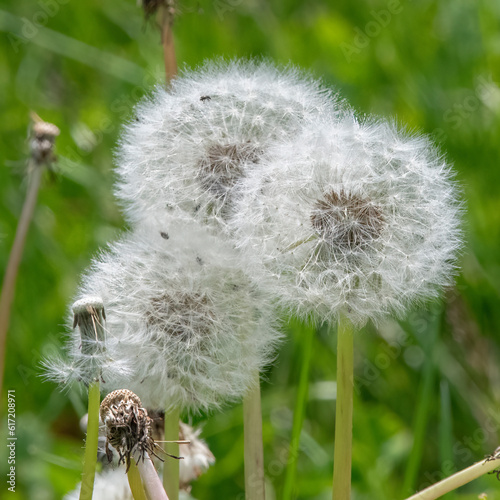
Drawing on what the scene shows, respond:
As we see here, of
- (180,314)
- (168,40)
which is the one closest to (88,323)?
(180,314)

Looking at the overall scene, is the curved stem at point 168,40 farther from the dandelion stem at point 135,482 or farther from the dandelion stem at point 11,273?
the dandelion stem at point 135,482

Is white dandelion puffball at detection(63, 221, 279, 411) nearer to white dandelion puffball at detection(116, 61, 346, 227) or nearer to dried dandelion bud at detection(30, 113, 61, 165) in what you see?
white dandelion puffball at detection(116, 61, 346, 227)

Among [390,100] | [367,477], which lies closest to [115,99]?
[390,100]

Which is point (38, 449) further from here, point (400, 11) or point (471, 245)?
point (400, 11)

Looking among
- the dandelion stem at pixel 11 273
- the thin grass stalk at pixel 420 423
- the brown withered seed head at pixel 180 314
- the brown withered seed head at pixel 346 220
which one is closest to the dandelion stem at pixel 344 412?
the brown withered seed head at pixel 346 220

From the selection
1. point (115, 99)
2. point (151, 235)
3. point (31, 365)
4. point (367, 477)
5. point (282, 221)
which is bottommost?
point (367, 477)

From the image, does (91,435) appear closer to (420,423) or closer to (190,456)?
(190,456)
